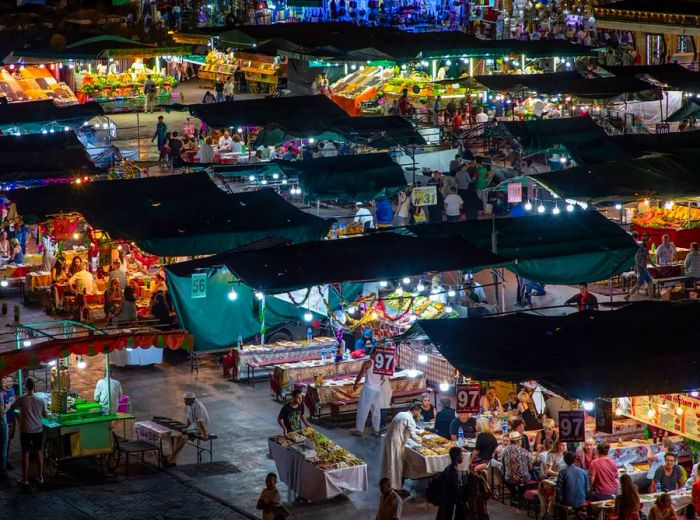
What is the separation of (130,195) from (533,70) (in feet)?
79.5

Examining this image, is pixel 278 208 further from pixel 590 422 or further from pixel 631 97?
pixel 631 97

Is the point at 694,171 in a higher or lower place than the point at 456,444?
higher

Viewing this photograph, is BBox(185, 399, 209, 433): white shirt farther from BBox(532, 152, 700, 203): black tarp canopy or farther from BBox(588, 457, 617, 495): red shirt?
BBox(532, 152, 700, 203): black tarp canopy

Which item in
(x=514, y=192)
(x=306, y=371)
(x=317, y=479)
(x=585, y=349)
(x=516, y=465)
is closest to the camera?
(x=585, y=349)

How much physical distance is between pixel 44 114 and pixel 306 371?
1530cm

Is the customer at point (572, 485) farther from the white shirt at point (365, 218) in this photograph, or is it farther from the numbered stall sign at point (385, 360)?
the white shirt at point (365, 218)

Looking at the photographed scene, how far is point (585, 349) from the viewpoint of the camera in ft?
54.3

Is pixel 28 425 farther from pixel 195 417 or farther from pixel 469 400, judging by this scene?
pixel 469 400

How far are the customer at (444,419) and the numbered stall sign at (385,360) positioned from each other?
0.93 m

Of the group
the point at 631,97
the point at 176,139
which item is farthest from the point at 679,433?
the point at 176,139

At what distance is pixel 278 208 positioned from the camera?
25672 mm

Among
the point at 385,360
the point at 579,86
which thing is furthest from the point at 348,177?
the point at 579,86

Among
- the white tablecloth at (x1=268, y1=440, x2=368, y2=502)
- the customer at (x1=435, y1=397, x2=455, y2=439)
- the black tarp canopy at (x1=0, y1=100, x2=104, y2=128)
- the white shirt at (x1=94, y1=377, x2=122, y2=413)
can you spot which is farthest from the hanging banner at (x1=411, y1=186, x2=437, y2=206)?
the black tarp canopy at (x1=0, y1=100, x2=104, y2=128)

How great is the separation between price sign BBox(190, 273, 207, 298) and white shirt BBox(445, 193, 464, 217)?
1351 cm
